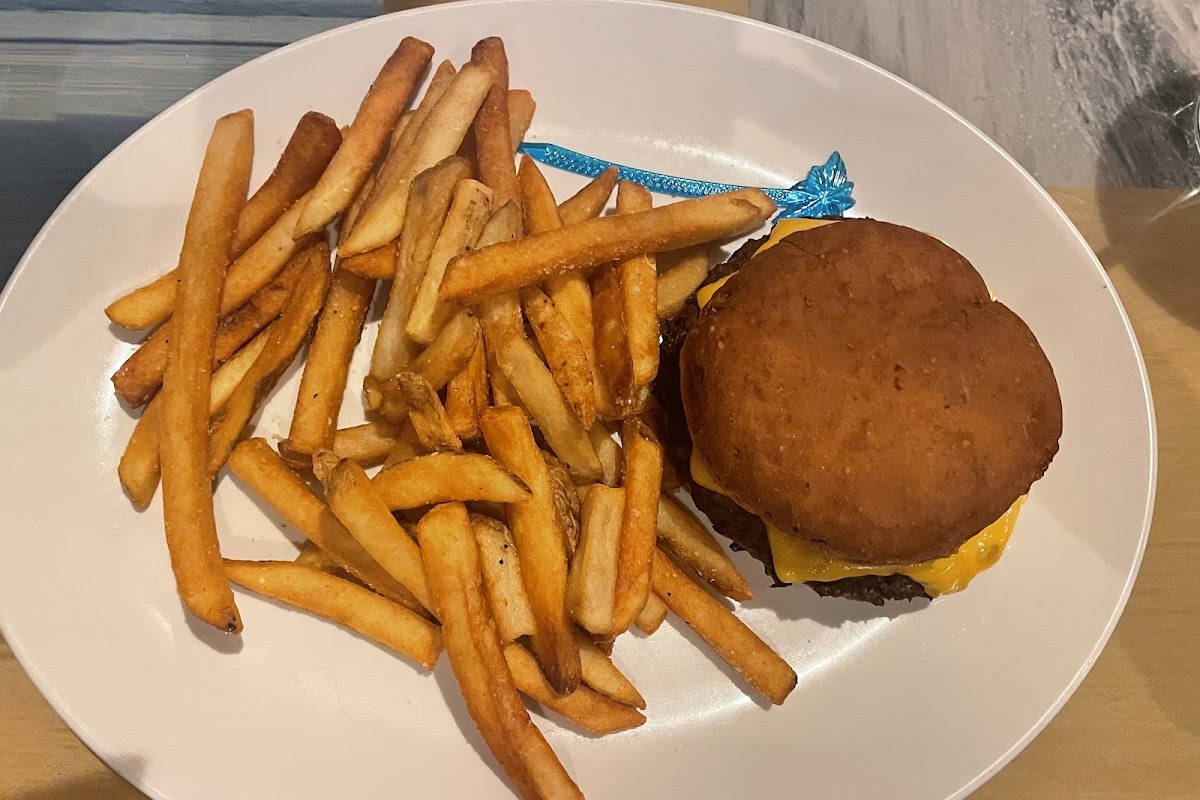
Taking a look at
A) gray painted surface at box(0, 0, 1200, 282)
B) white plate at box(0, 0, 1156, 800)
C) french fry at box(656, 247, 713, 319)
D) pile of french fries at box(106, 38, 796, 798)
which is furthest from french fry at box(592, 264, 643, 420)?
gray painted surface at box(0, 0, 1200, 282)

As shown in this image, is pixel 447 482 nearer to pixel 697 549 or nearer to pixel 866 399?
pixel 697 549

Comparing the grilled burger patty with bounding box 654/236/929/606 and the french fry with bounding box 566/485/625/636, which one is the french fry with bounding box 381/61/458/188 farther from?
the french fry with bounding box 566/485/625/636

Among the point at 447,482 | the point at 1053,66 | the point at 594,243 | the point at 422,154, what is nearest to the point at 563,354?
the point at 594,243

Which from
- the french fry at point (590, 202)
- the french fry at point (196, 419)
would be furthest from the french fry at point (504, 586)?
the french fry at point (590, 202)

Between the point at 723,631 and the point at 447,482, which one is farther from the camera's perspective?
the point at 723,631

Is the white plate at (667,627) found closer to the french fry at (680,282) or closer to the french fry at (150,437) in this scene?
the french fry at (150,437)
